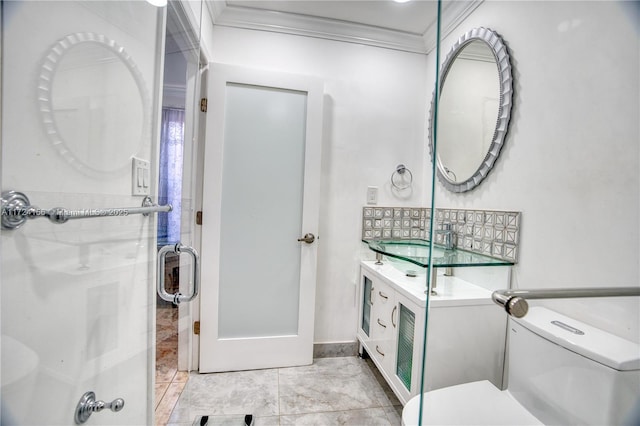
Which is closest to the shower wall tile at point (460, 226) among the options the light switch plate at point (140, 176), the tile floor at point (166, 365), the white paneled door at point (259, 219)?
the white paneled door at point (259, 219)

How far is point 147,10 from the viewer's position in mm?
943

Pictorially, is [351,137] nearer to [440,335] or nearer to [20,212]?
[440,335]

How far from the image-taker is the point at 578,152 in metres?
0.94

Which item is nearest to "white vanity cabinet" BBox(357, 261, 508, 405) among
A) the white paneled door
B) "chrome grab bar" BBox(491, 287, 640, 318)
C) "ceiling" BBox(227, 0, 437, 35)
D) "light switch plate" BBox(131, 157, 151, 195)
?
"chrome grab bar" BBox(491, 287, 640, 318)

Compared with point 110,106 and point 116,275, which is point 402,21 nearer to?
point 110,106

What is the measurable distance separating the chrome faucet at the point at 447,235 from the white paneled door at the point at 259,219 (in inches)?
31.4

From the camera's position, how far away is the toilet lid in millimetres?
906

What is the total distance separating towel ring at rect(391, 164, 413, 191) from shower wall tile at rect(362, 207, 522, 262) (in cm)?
17

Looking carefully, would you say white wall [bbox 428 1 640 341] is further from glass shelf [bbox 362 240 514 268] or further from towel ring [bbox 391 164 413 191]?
towel ring [bbox 391 164 413 191]

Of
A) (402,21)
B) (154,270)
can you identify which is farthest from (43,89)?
(402,21)

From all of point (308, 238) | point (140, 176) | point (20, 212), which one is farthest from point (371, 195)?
point (20, 212)

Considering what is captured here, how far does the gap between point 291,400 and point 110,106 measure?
1643 millimetres

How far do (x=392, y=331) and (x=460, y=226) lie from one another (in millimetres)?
714

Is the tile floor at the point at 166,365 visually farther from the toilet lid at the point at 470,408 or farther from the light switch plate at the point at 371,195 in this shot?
the light switch plate at the point at 371,195
